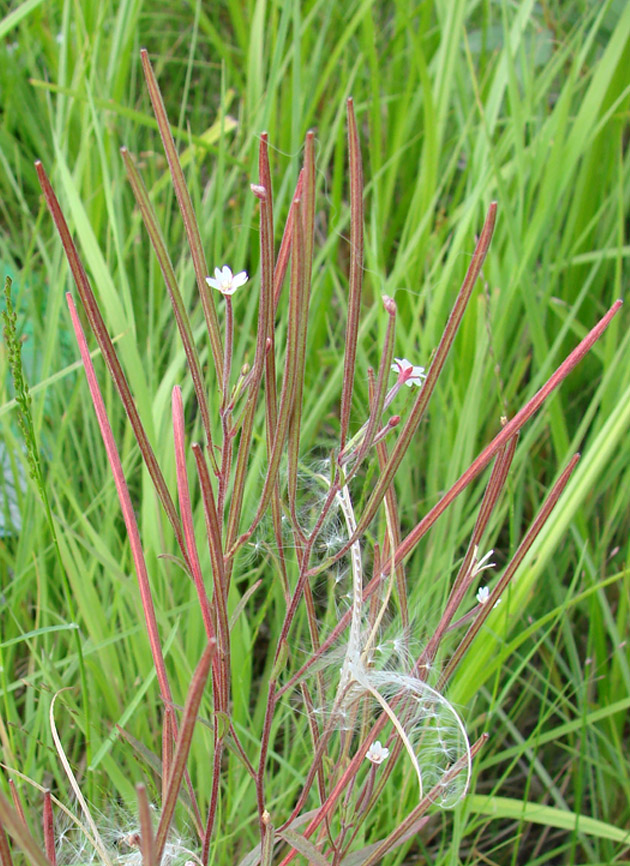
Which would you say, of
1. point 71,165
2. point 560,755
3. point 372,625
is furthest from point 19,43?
point 560,755

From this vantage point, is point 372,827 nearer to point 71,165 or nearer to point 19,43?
point 71,165

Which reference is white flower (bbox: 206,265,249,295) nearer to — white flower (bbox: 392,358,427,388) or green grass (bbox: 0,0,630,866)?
white flower (bbox: 392,358,427,388)

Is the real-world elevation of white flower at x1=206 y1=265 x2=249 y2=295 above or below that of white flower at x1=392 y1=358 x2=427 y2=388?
above

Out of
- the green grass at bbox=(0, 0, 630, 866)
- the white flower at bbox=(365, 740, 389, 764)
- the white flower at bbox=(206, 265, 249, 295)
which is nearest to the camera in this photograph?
the white flower at bbox=(206, 265, 249, 295)

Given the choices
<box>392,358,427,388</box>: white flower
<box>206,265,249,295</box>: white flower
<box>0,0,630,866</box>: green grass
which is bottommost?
<box>0,0,630,866</box>: green grass

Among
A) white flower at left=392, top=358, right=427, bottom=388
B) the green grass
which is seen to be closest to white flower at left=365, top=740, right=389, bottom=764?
the green grass

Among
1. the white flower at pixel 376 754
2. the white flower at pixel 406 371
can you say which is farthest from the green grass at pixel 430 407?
the white flower at pixel 406 371
